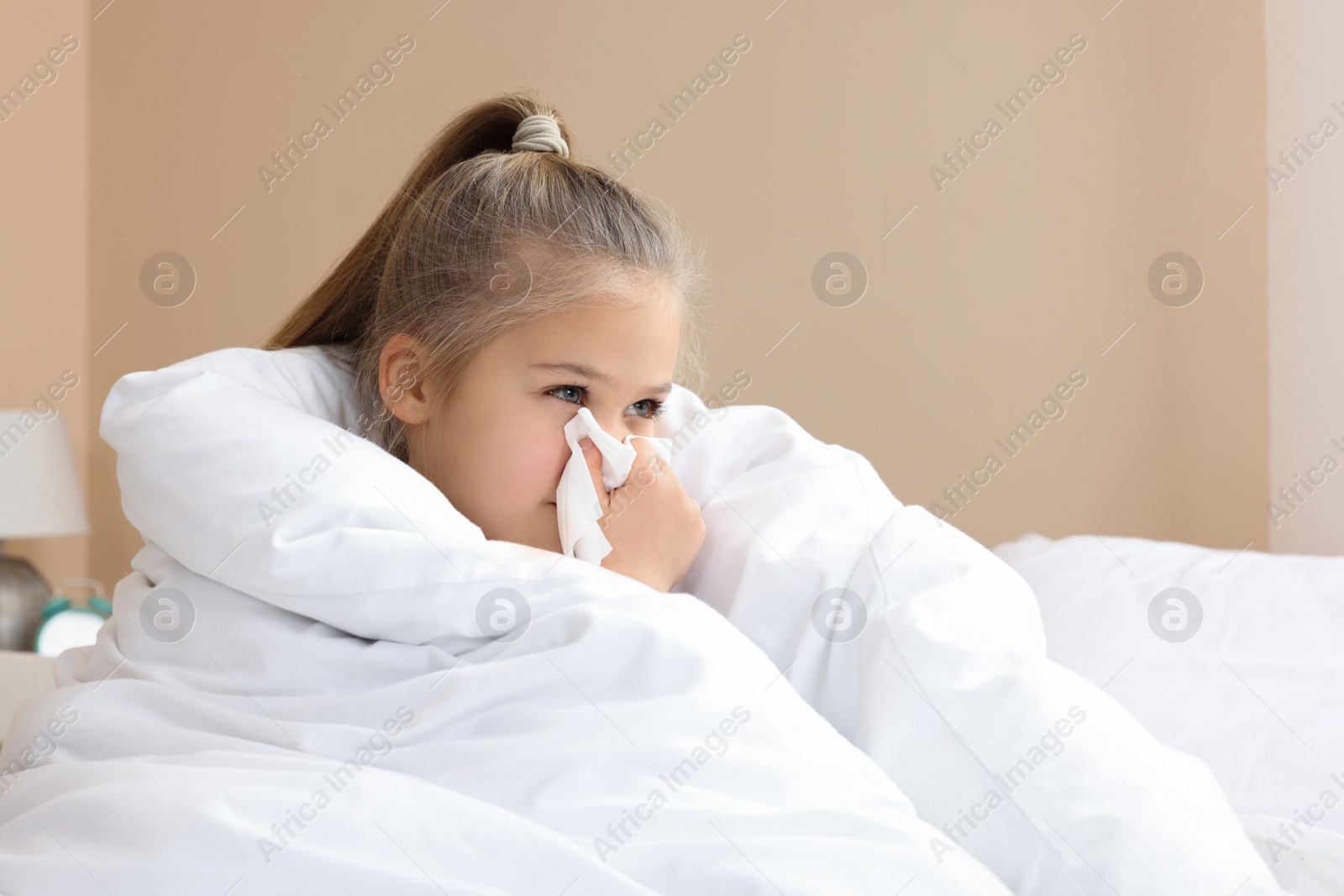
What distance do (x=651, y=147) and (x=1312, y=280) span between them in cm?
127

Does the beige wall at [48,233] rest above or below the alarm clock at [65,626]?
above

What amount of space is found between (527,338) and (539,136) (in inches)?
11.4

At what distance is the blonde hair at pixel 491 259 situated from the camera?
102cm

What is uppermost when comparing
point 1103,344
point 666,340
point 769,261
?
point 1103,344

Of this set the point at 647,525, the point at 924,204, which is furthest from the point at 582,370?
the point at 924,204

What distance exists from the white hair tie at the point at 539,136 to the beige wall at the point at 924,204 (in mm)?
1052

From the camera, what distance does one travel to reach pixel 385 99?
2.44m

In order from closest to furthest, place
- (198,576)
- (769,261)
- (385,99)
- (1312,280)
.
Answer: (198,576) → (1312,280) → (769,261) → (385,99)

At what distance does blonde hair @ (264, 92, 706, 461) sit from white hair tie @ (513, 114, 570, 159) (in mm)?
20

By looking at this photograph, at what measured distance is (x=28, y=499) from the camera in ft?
6.55

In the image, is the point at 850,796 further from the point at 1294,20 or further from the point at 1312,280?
the point at 1294,20

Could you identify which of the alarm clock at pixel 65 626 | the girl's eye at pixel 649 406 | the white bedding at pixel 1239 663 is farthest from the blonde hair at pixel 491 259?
the alarm clock at pixel 65 626

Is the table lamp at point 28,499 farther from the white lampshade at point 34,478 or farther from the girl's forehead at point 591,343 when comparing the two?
the girl's forehead at point 591,343

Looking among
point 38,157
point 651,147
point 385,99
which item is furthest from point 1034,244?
point 38,157
